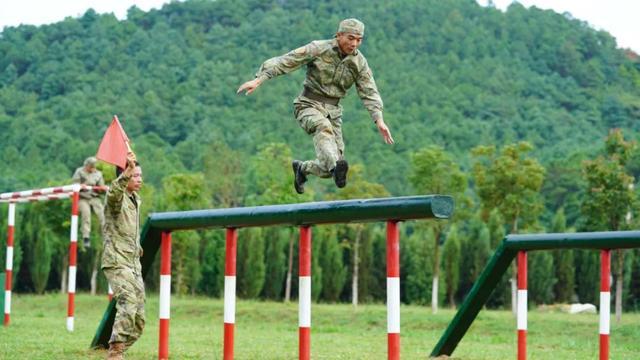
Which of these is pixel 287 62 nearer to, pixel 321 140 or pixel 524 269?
pixel 321 140

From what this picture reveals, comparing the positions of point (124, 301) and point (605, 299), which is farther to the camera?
point (605, 299)

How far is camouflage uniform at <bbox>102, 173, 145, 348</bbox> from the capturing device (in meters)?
10.5

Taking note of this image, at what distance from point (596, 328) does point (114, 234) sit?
15493 mm

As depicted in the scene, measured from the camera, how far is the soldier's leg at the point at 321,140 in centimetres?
1009

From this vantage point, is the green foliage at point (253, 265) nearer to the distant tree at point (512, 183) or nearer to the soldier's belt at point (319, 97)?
the distant tree at point (512, 183)

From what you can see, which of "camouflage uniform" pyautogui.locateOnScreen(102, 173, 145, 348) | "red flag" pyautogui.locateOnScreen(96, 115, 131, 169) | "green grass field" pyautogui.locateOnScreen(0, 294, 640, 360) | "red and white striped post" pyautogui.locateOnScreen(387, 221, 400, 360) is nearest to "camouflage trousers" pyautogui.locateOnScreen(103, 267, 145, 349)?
"camouflage uniform" pyautogui.locateOnScreen(102, 173, 145, 348)

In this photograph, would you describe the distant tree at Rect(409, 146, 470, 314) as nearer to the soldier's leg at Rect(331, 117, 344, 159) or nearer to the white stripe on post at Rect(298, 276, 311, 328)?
the soldier's leg at Rect(331, 117, 344, 159)

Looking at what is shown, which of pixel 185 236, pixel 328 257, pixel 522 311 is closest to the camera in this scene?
pixel 522 311

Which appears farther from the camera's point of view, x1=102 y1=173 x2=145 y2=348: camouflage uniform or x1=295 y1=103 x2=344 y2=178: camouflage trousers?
x1=102 y1=173 x2=145 y2=348: camouflage uniform

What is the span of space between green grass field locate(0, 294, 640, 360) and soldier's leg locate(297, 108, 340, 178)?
3529mm

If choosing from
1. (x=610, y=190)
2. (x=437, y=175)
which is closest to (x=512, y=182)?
(x=437, y=175)

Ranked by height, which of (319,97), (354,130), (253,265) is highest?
(354,130)

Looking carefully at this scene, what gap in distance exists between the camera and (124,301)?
1049 cm

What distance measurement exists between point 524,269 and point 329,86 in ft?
11.1
